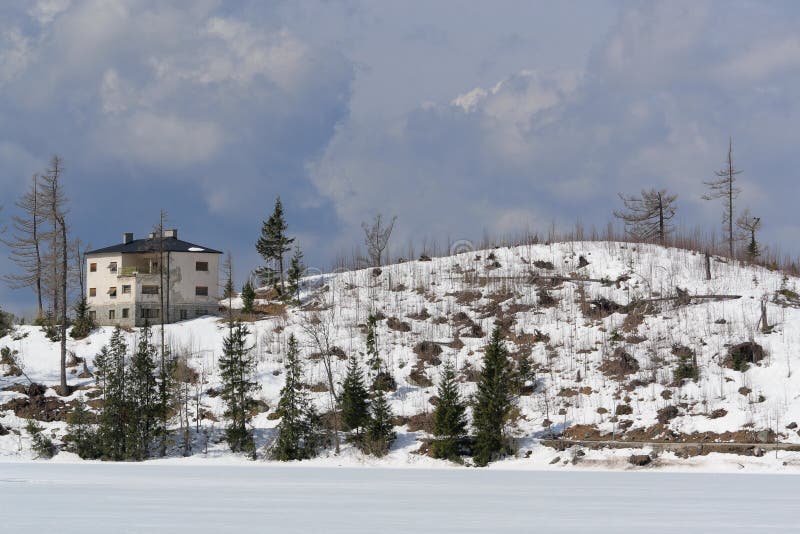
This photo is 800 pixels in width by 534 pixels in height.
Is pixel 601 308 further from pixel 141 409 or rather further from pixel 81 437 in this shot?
pixel 81 437

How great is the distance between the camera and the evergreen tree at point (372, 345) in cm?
5916

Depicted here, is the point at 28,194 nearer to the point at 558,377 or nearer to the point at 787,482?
the point at 558,377

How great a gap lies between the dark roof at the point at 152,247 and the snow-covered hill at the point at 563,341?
6869 millimetres

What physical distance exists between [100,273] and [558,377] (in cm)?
4279

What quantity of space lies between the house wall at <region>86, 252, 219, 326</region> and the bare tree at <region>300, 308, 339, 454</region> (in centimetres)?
1250

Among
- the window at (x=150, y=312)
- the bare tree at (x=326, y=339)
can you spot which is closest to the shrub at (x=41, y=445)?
the bare tree at (x=326, y=339)

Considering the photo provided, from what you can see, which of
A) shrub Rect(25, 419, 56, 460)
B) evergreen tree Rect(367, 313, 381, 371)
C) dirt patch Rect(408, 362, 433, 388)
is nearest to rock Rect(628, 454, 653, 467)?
dirt patch Rect(408, 362, 433, 388)

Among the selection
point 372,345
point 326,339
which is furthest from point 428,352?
point 326,339

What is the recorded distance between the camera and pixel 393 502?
26.9 meters

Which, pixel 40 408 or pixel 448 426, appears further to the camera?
pixel 40 408

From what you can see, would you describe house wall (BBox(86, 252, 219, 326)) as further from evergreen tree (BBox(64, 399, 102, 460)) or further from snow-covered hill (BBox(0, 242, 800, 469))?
evergreen tree (BBox(64, 399, 102, 460))

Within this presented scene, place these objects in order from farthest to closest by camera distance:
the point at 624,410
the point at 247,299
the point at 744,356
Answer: the point at 247,299 < the point at 744,356 < the point at 624,410

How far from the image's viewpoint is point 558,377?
5850 cm

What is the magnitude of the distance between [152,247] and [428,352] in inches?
1138
